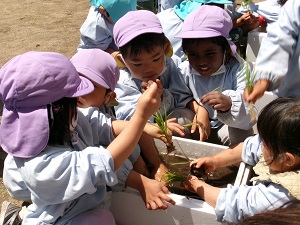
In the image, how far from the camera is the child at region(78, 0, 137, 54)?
373 centimetres

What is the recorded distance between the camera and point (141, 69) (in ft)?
8.37

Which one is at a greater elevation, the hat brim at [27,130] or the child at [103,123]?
the hat brim at [27,130]

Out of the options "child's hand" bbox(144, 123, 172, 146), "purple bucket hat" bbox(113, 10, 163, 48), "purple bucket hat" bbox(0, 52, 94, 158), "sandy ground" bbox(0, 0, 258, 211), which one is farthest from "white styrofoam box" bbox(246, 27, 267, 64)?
"purple bucket hat" bbox(0, 52, 94, 158)

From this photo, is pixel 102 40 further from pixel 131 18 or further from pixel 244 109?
pixel 244 109

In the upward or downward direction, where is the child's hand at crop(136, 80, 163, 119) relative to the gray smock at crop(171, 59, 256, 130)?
upward

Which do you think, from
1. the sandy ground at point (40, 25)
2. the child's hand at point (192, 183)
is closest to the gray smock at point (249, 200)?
the child's hand at point (192, 183)

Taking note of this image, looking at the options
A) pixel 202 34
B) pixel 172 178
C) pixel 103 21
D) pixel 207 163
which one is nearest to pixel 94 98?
pixel 172 178

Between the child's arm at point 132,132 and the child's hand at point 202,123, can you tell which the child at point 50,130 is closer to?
the child's arm at point 132,132

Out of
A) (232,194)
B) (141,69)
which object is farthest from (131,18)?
(232,194)

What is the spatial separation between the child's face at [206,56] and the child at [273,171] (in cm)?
91

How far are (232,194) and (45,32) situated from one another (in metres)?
4.47

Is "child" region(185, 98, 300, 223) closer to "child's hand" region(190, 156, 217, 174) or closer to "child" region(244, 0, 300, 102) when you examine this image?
"child's hand" region(190, 156, 217, 174)

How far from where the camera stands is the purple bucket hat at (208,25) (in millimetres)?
2635

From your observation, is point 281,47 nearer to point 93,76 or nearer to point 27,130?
point 93,76
